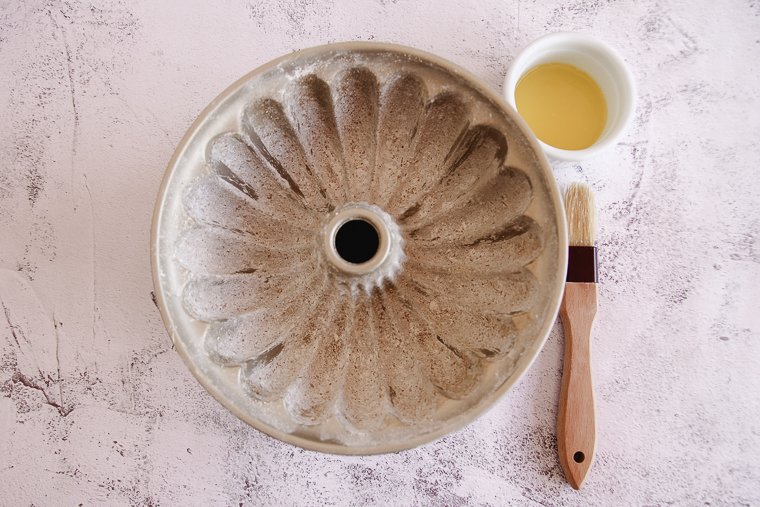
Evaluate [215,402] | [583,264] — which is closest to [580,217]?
[583,264]

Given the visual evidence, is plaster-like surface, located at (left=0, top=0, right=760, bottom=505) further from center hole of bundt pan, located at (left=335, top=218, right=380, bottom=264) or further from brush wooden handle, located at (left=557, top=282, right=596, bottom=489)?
center hole of bundt pan, located at (left=335, top=218, right=380, bottom=264)

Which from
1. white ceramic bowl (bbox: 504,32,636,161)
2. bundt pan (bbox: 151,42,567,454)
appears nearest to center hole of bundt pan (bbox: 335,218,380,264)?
bundt pan (bbox: 151,42,567,454)

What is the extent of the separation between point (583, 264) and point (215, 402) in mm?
430

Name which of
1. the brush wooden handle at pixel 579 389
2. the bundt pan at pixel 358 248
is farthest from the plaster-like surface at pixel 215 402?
the bundt pan at pixel 358 248

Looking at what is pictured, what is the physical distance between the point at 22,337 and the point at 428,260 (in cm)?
48

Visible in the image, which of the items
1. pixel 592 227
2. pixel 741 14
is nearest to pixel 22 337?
pixel 592 227

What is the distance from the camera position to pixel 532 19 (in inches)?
26.3

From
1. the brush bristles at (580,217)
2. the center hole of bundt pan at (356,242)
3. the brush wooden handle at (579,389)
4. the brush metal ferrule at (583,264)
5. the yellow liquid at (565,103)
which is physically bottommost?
the brush wooden handle at (579,389)

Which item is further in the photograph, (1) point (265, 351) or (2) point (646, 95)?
(2) point (646, 95)

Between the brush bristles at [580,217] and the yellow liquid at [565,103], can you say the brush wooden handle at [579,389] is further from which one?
the yellow liquid at [565,103]

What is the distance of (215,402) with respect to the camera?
64cm

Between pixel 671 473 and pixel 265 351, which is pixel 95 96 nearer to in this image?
pixel 265 351

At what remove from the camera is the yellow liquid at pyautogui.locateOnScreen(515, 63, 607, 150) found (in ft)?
2.10

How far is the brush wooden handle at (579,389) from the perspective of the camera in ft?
2.06
